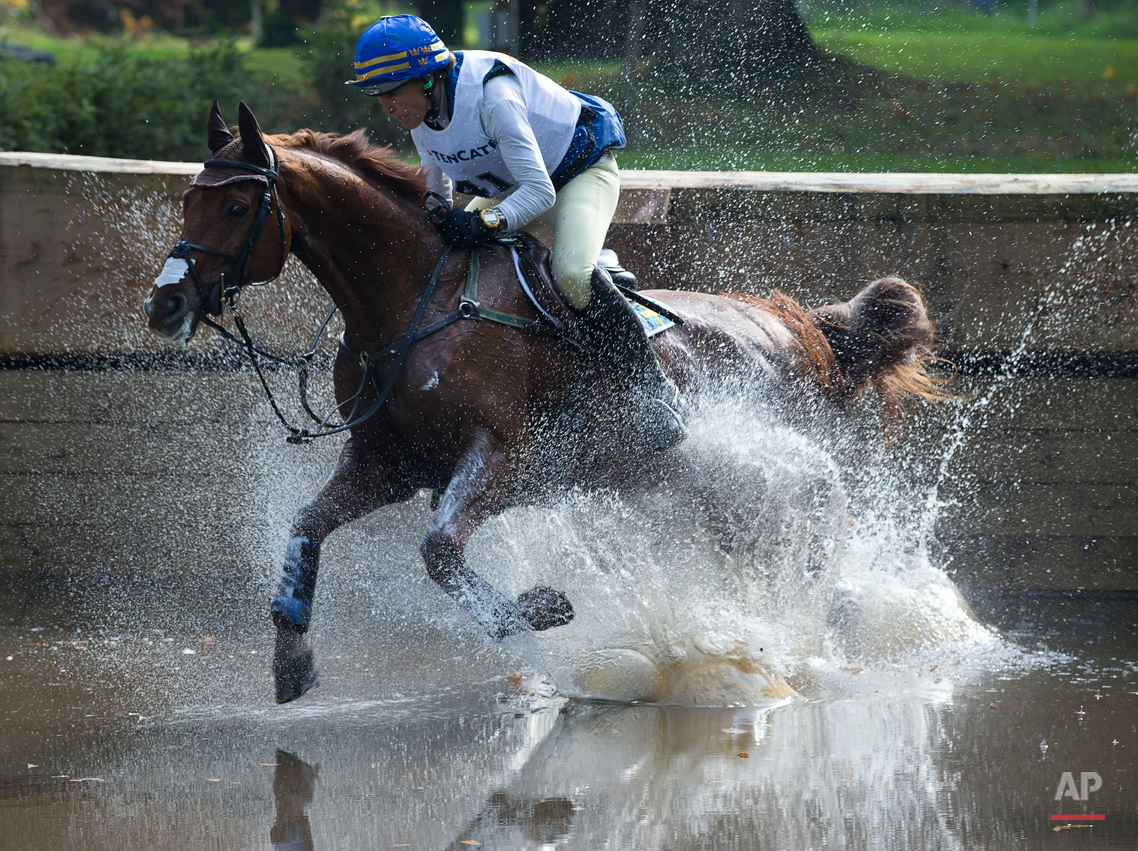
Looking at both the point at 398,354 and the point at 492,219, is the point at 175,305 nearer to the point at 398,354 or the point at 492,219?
the point at 398,354

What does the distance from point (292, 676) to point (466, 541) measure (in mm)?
741

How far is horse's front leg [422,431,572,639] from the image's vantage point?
149 inches

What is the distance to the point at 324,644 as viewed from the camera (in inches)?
209

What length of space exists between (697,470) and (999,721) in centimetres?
Result: 150

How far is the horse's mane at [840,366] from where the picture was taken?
527 cm

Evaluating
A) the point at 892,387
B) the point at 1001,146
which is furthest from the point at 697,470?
the point at 1001,146

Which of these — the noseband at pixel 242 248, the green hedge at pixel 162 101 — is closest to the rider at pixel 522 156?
the noseband at pixel 242 248

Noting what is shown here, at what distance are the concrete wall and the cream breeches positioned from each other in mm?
1392

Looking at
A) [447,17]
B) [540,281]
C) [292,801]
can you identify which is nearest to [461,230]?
[540,281]

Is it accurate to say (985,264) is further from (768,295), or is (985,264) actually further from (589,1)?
(589,1)

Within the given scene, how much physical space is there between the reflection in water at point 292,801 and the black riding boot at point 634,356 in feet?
5.74

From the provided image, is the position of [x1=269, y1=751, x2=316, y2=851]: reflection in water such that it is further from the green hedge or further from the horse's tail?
the green hedge

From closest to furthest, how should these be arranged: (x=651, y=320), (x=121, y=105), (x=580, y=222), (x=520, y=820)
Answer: (x=520, y=820), (x=580, y=222), (x=651, y=320), (x=121, y=105)

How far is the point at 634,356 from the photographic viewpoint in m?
4.39
